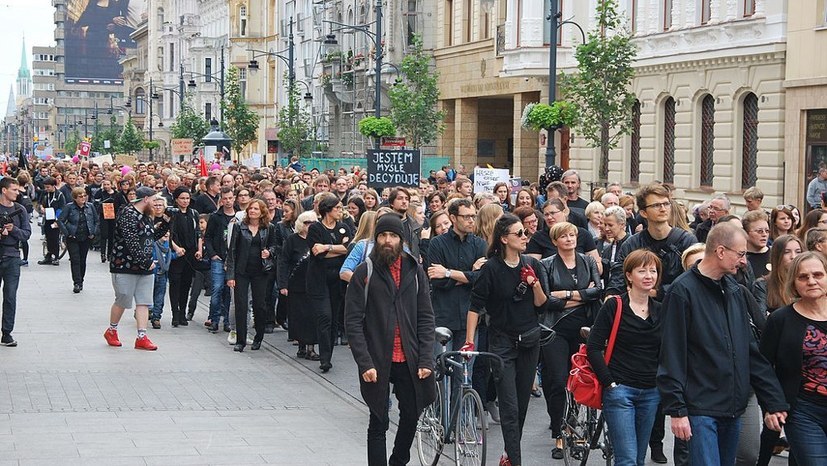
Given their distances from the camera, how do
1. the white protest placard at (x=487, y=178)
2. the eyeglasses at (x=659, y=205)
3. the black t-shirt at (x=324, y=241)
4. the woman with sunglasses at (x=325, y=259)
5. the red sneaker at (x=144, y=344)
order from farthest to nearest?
the white protest placard at (x=487, y=178)
the red sneaker at (x=144, y=344)
the black t-shirt at (x=324, y=241)
the woman with sunglasses at (x=325, y=259)
the eyeglasses at (x=659, y=205)

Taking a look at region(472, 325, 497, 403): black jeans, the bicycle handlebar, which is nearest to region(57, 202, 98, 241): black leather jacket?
region(472, 325, 497, 403): black jeans

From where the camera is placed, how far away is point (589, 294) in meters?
11.0

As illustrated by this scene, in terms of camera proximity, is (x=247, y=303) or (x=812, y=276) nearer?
(x=812, y=276)

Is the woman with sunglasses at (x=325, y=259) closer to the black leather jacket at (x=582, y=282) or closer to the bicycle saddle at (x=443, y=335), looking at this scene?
the black leather jacket at (x=582, y=282)

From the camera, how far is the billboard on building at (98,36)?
7564 inches

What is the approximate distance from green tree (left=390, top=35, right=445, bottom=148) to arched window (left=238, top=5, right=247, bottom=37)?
149 feet

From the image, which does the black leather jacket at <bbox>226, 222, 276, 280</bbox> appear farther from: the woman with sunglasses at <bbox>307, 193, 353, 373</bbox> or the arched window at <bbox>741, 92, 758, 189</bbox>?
the arched window at <bbox>741, 92, 758, 189</bbox>

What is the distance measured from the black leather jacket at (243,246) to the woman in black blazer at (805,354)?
9.54 m

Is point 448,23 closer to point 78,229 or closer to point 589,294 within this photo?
point 78,229

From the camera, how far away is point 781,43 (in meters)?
29.7

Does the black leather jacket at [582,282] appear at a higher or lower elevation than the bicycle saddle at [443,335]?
higher

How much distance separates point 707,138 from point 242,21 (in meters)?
62.4

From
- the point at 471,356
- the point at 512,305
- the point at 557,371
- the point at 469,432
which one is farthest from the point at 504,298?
the point at 469,432

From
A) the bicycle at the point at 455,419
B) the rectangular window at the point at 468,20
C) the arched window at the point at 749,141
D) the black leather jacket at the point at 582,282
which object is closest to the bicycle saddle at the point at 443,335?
the bicycle at the point at 455,419
